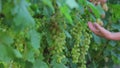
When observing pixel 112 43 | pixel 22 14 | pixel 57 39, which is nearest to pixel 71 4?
pixel 22 14

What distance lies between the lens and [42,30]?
1687 millimetres

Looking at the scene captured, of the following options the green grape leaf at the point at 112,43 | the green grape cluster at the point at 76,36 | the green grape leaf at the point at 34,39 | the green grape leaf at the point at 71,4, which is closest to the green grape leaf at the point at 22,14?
the green grape leaf at the point at 71,4

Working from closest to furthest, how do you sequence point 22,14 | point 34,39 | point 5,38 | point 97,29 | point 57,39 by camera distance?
point 22,14 < point 5,38 < point 34,39 < point 57,39 < point 97,29

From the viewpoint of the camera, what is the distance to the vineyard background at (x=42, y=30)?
1.06m

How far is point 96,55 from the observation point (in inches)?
113

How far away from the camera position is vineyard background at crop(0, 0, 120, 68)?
1.06 meters

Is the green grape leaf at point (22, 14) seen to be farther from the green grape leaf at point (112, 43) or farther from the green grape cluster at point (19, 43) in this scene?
the green grape leaf at point (112, 43)

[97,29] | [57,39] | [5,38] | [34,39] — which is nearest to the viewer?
[5,38]

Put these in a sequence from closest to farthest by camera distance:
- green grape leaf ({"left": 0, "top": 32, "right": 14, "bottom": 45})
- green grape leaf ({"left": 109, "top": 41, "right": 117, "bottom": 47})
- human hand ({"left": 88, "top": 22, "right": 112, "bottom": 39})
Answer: green grape leaf ({"left": 0, "top": 32, "right": 14, "bottom": 45}) → human hand ({"left": 88, "top": 22, "right": 112, "bottom": 39}) → green grape leaf ({"left": 109, "top": 41, "right": 117, "bottom": 47})

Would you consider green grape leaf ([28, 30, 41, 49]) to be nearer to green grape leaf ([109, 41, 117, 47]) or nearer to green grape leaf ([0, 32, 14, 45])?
green grape leaf ([0, 32, 14, 45])

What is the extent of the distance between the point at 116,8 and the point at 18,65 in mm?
706

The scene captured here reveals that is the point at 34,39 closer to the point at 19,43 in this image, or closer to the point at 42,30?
the point at 19,43

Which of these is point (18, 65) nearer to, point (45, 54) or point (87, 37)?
point (45, 54)

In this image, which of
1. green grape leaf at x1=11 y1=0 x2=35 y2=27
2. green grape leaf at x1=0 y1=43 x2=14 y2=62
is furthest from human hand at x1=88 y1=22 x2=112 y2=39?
→ green grape leaf at x1=11 y1=0 x2=35 y2=27
